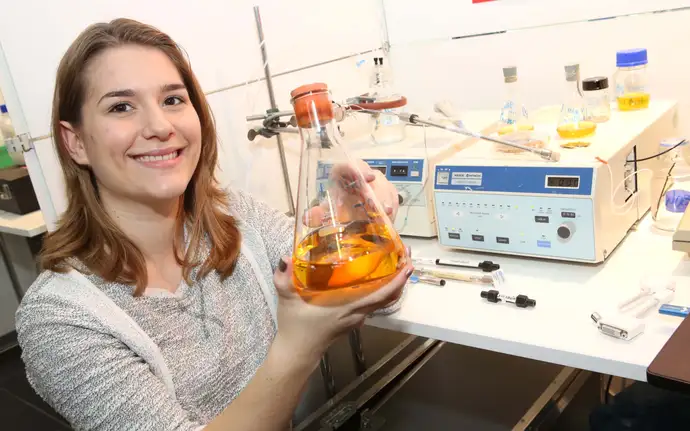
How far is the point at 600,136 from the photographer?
134cm

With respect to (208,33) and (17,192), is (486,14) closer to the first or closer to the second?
(208,33)

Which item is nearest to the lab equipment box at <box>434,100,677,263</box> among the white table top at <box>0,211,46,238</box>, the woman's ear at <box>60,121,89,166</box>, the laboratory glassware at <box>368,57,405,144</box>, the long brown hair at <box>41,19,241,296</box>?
the laboratory glassware at <box>368,57,405,144</box>

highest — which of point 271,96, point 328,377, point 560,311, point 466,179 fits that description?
point 271,96

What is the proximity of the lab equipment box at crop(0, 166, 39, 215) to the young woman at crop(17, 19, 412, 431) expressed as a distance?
148 centimetres

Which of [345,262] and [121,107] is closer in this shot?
[345,262]

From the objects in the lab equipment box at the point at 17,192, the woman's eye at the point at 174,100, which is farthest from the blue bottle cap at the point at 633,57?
the lab equipment box at the point at 17,192

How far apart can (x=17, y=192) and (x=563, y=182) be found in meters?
2.08

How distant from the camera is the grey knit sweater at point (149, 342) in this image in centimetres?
85

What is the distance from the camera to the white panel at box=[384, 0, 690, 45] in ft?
5.43

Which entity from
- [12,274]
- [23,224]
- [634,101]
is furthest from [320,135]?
[12,274]

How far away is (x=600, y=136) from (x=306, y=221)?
80 centimetres

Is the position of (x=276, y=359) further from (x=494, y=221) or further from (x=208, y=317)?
(x=494, y=221)

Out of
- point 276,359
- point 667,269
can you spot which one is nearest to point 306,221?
point 276,359

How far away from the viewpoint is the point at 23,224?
7.34 ft
